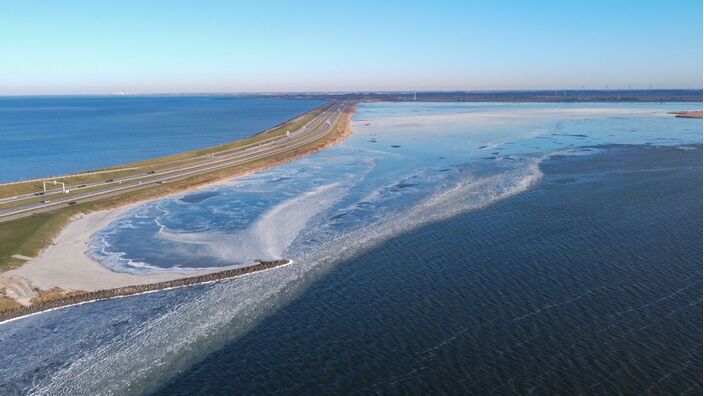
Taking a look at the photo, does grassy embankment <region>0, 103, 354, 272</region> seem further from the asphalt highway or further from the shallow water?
the shallow water

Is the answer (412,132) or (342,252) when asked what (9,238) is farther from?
(412,132)

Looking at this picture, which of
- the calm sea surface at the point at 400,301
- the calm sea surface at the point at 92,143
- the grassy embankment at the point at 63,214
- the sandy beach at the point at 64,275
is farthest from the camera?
the calm sea surface at the point at 92,143

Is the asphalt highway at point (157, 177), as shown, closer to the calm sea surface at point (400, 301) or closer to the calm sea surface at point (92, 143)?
the calm sea surface at point (400, 301)

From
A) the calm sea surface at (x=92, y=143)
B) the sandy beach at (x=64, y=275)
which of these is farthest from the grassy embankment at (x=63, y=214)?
the calm sea surface at (x=92, y=143)

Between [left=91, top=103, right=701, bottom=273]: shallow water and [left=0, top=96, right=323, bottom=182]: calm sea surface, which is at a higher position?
[left=91, top=103, right=701, bottom=273]: shallow water

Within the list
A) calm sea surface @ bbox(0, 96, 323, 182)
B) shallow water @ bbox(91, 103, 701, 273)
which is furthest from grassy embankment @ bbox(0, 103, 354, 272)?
calm sea surface @ bbox(0, 96, 323, 182)

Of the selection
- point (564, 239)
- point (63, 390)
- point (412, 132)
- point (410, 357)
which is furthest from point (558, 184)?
point (412, 132)

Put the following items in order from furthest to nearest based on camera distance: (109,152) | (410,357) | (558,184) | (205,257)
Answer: (109,152), (558,184), (205,257), (410,357)

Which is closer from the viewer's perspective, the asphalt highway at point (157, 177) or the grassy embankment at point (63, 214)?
the grassy embankment at point (63, 214)

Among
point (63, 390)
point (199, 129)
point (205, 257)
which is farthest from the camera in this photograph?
point (199, 129)
